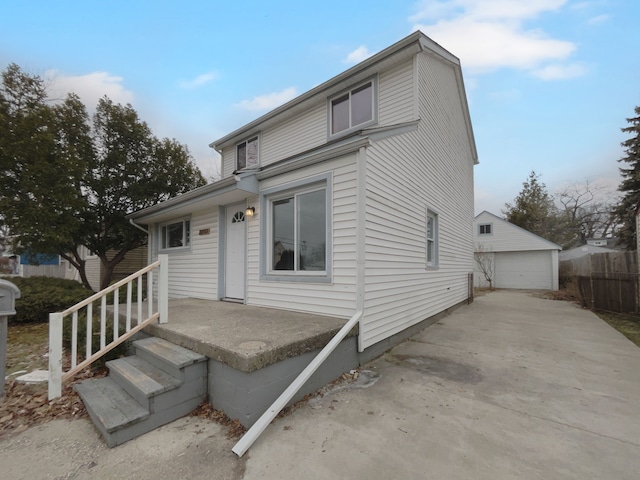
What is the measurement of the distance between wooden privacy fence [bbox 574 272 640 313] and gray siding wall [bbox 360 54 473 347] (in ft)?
12.8

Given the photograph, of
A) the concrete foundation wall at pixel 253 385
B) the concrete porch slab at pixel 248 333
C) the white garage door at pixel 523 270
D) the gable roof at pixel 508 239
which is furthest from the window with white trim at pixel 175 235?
the white garage door at pixel 523 270

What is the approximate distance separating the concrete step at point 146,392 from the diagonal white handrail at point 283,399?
884mm

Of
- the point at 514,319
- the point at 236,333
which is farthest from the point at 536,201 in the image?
the point at 236,333

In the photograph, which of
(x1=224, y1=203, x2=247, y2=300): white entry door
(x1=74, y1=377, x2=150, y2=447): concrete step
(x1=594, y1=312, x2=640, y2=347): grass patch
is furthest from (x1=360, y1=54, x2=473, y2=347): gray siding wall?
(x1=594, y1=312, x2=640, y2=347): grass patch

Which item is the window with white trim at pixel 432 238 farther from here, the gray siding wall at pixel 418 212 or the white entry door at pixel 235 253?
the white entry door at pixel 235 253

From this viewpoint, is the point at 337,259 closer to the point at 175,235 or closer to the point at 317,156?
the point at 317,156

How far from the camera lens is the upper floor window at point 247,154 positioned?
942 centimetres

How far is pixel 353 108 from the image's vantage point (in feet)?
23.5

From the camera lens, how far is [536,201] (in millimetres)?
26859

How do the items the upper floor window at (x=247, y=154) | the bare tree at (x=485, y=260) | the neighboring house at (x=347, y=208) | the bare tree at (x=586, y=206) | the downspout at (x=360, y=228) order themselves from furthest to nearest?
the bare tree at (x=586, y=206) → the bare tree at (x=485, y=260) → the upper floor window at (x=247, y=154) → the neighboring house at (x=347, y=208) → the downspout at (x=360, y=228)

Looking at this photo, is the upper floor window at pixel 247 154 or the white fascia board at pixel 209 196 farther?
the upper floor window at pixel 247 154

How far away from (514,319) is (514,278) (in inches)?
504

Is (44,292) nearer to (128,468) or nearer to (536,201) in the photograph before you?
(128,468)

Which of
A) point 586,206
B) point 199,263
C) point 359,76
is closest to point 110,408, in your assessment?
point 199,263
